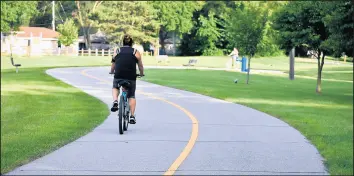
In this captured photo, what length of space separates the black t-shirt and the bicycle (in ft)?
0.53

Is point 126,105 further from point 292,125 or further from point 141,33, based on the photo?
point 141,33

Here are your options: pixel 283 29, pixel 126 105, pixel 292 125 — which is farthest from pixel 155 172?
pixel 283 29

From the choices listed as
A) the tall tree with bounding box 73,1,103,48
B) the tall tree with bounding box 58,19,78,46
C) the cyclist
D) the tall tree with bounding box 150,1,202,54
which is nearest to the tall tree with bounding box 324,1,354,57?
the cyclist

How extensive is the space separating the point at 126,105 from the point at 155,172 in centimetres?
432

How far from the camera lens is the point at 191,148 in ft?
35.1

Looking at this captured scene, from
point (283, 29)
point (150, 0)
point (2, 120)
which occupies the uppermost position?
point (150, 0)

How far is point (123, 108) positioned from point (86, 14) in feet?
309

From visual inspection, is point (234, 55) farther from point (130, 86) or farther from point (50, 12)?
point (50, 12)

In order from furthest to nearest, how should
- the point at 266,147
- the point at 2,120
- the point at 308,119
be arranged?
1. the point at 2,120
2. the point at 308,119
3. the point at 266,147

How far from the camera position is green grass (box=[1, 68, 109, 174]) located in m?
10.8

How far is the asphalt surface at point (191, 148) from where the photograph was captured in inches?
347

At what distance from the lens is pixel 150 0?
101500mm

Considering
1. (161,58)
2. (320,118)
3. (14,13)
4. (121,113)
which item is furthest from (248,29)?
(14,13)

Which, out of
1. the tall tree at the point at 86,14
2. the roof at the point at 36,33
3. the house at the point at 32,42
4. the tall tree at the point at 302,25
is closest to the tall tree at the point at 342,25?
the tall tree at the point at 302,25
